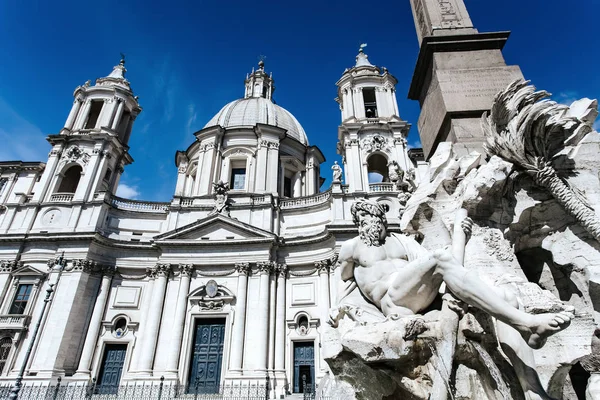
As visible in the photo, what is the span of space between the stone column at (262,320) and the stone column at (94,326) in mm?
8229

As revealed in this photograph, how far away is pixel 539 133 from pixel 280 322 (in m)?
16.8

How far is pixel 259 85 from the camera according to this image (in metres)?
36.8

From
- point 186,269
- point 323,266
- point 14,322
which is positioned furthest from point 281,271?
point 14,322

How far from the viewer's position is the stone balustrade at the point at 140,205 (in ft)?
73.6

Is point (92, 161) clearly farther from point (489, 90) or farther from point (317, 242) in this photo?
point (489, 90)

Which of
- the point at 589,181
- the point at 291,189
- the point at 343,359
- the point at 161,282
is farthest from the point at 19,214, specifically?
the point at 589,181

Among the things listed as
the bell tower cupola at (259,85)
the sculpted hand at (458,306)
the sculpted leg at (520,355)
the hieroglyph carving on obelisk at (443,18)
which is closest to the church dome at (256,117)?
the bell tower cupola at (259,85)

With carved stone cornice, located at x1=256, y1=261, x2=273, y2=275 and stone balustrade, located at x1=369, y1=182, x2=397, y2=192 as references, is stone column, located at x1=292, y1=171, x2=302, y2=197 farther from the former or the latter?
carved stone cornice, located at x1=256, y1=261, x2=273, y2=275

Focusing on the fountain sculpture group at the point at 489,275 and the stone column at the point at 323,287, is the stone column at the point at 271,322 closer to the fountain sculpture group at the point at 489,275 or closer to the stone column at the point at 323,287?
the stone column at the point at 323,287

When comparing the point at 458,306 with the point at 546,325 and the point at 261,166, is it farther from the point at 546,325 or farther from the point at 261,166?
the point at 261,166

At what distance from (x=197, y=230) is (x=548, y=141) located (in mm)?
18854

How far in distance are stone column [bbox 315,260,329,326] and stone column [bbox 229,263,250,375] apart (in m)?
3.91

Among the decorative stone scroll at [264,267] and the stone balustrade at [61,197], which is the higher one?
the stone balustrade at [61,197]

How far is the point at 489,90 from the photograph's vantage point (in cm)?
538
